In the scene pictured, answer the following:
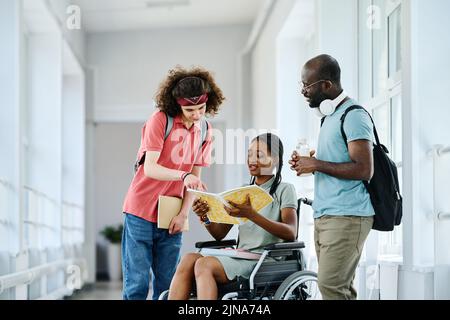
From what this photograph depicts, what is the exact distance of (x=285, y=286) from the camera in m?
1.82

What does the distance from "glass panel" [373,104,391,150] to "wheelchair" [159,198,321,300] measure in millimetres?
784

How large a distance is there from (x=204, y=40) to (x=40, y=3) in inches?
30.9

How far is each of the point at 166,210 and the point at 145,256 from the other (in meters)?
0.15

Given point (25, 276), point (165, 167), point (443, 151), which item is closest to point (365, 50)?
point (443, 151)

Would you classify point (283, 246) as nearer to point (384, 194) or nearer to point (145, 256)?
point (384, 194)

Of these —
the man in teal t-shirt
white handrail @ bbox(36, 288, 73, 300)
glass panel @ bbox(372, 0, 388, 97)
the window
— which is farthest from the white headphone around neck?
white handrail @ bbox(36, 288, 73, 300)

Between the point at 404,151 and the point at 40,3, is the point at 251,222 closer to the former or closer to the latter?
the point at 404,151

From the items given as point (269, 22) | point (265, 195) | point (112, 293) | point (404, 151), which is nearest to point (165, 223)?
point (265, 195)

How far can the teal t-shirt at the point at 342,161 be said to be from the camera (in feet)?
5.39

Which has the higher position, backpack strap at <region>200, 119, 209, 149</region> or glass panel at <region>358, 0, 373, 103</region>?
glass panel at <region>358, 0, 373, 103</region>

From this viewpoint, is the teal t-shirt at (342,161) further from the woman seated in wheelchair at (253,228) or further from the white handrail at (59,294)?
the white handrail at (59,294)

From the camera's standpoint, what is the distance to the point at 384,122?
2.55 m

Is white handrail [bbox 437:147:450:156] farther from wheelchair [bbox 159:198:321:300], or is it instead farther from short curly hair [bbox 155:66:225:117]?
short curly hair [bbox 155:66:225:117]

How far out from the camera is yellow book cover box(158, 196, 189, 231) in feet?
6.50
